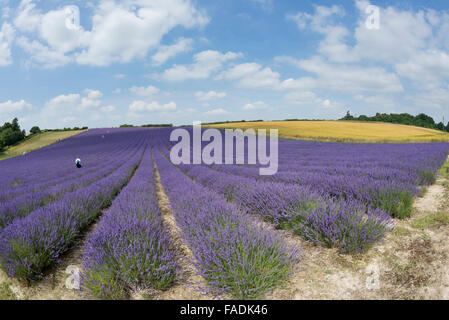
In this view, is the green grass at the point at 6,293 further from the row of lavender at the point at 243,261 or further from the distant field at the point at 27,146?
the distant field at the point at 27,146

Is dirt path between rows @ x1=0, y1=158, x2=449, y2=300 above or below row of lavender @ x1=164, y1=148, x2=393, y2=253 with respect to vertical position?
below

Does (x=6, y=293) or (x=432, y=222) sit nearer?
(x=6, y=293)

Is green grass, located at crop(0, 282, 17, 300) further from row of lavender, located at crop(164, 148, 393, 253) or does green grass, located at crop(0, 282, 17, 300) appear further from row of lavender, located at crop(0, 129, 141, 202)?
row of lavender, located at crop(0, 129, 141, 202)

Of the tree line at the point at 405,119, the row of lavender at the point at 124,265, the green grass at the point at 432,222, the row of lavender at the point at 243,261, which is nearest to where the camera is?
the row of lavender at the point at 243,261

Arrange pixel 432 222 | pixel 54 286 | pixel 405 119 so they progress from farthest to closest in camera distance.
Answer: pixel 405 119, pixel 432 222, pixel 54 286

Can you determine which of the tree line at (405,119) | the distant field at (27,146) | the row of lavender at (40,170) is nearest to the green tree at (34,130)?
the distant field at (27,146)

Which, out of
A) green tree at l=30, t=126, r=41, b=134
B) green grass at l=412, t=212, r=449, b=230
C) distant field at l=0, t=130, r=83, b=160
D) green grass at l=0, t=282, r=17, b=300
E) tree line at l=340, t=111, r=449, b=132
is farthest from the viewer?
tree line at l=340, t=111, r=449, b=132

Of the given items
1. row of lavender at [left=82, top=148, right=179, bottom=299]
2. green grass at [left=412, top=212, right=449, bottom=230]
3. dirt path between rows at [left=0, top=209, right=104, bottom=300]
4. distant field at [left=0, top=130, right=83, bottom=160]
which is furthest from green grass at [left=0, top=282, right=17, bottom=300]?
distant field at [left=0, top=130, right=83, bottom=160]

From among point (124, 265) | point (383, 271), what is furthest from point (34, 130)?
point (383, 271)

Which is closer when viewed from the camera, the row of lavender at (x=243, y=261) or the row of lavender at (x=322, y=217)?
the row of lavender at (x=243, y=261)

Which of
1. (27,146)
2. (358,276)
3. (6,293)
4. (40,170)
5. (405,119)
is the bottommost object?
(6,293)

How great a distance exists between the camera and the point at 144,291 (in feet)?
5.65

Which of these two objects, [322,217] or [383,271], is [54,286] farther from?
[383,271]
